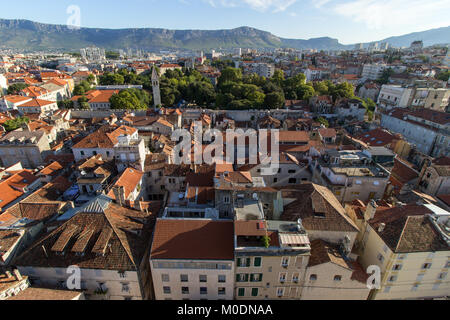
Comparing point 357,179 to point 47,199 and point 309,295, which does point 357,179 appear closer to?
point 309,295

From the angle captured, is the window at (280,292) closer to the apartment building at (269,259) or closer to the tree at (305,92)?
the apartment building at (269,259)

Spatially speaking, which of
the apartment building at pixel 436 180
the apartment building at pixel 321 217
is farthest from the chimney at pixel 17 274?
the apartment building at pixel 436 180

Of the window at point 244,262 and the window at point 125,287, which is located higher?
the window at point 244,262

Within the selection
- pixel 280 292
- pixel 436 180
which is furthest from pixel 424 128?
pixel 280 292

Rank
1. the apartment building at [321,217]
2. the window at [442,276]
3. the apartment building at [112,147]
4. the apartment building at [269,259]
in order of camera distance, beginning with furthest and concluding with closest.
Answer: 1. the apartment building at [112,147]
2. the apartment building at [321,217]
3. the window at [442,276]
4. the apartment building at [269,259]

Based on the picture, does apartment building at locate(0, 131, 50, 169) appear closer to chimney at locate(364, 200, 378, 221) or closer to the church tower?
the church tower

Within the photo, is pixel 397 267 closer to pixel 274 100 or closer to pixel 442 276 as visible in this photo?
pixel 442 276

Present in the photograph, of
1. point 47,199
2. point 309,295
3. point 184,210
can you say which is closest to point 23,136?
point 47,199

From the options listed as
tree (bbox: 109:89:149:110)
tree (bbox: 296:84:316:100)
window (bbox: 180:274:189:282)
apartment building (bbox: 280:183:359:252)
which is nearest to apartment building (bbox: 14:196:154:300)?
window (bbox: 180:274:189:282)
